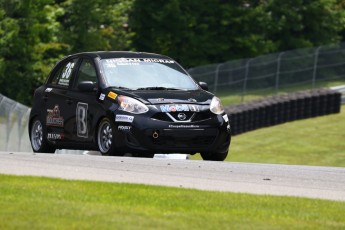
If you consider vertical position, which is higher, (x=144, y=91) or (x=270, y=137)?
(x=144, y=91)

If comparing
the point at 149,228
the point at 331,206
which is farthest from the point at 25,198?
the point at 331,206

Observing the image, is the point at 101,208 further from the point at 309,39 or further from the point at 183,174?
the point at 309,39

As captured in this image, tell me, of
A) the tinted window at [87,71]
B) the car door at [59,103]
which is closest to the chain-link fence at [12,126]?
the car door at [59,103]

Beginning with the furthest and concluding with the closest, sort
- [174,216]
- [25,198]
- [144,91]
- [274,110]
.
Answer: [274,110] < [144,91] < [25,198] < [174,216]

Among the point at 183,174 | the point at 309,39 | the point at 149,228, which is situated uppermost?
the point at 149,228

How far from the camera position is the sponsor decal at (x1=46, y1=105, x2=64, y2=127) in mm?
18531

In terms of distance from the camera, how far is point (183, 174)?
1428 centimetres

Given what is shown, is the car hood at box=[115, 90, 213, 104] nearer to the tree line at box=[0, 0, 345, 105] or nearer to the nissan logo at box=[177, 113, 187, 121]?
the nissan logo at box=[177, 113, 187, 121]

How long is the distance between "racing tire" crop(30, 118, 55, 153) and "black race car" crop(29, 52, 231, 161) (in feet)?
0.07

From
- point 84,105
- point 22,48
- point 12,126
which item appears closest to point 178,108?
point 84,105

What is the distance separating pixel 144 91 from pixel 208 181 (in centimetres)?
391

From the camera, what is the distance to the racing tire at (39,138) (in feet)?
62.5

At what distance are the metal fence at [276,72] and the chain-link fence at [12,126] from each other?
46.0ft

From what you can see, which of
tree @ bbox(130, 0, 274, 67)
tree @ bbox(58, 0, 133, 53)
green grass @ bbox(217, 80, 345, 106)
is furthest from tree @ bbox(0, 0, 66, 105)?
tree @ bbox(130, 0, 274, 67)
